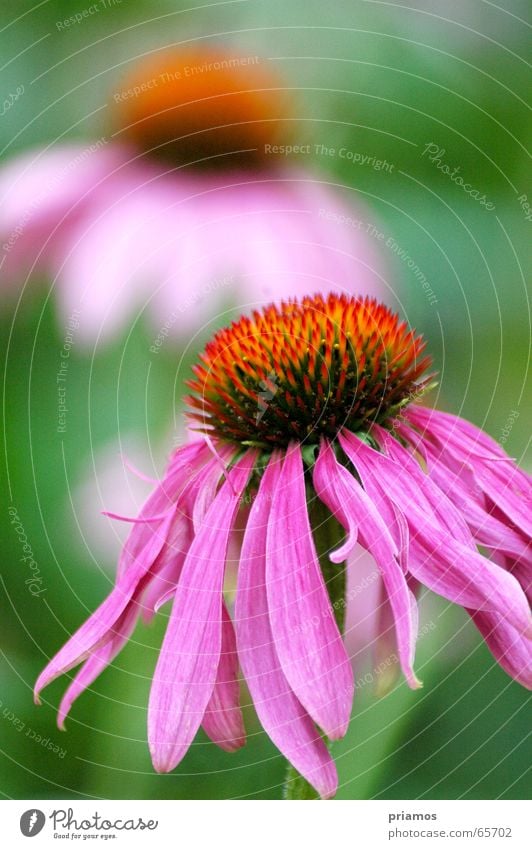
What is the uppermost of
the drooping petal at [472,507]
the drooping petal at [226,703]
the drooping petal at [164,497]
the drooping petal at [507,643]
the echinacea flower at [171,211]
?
the echinacea flower at [171,211]

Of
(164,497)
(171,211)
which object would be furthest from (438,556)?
(171,211)

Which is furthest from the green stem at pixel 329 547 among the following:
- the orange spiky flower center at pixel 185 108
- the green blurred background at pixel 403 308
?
the orange spiky flower center at pixel 185 108

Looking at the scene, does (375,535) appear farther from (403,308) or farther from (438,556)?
(403,308)

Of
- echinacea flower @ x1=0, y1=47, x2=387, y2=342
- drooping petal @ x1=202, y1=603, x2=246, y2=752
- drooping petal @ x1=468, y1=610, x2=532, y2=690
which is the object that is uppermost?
echinacea flower @ x1=0, y1=47, x2=387, y2=342

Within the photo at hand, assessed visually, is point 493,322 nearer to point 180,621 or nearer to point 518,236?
point 518,236
